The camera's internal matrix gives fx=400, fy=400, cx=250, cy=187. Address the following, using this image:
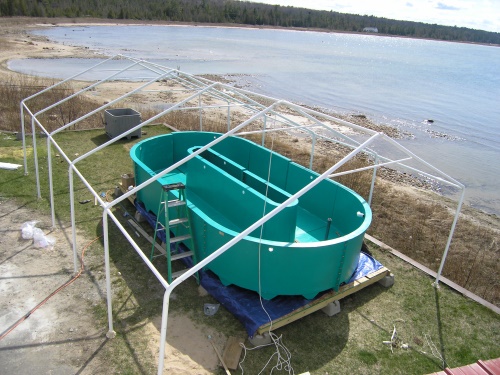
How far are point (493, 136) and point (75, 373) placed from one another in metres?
27.8

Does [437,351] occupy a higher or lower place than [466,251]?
higher

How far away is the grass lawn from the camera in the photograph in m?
5.71

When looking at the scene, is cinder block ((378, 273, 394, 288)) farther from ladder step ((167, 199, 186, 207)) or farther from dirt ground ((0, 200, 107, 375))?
dirt ground ((0, 200, 107, 375))

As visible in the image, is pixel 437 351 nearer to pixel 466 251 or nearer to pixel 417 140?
pixel 466 251

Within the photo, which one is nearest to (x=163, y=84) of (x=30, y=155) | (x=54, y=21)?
(x=30, y=155)

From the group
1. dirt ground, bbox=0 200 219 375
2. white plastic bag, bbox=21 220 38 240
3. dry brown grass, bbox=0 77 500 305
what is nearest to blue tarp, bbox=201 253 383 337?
dirt ground, bbox=0 200 219 375

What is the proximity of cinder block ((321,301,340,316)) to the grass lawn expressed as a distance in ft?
0.26

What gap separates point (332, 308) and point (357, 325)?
0.47 m

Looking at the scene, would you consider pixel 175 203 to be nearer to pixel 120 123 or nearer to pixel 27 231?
pixel 27 231

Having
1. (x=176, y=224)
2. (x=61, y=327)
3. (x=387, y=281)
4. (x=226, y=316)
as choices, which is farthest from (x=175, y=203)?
(x=387, y=281)

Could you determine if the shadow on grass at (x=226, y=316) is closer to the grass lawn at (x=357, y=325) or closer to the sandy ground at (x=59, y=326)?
the grass lawn at (x=357, y=325)

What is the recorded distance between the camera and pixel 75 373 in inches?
206

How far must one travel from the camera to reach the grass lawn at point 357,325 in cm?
571

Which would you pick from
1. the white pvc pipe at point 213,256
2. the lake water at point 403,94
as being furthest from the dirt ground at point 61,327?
the lake water at point 403,94
